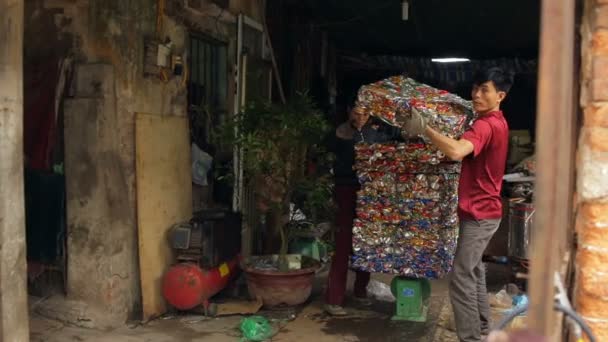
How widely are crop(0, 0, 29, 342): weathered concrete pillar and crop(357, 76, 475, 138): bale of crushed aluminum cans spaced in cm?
243

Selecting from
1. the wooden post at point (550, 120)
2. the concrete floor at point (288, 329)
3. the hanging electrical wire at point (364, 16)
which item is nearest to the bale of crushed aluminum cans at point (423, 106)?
the concrete floor at point (288, 329)

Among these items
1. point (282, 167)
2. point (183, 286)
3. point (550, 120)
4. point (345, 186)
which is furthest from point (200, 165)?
point (550, 120)

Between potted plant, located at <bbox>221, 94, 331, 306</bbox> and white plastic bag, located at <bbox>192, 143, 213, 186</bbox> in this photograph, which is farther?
white plastic bag, located at <bbox>192, 143, 213, 186</bbox>

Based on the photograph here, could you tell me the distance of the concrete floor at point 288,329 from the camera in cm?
480

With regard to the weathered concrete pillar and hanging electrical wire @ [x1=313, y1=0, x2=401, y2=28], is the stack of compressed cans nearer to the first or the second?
the weathered concrete pillar

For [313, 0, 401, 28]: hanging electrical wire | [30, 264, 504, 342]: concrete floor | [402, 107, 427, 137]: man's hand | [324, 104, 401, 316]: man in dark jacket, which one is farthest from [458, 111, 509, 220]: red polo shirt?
[313, 0, 401, 28]: hanging electrical wire

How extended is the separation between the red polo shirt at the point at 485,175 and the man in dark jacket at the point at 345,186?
1.17 metres

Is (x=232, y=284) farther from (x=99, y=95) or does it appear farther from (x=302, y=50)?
(x=302, y=50)

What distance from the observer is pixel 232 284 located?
6.02 meters

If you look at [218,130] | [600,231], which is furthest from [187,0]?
[600,231]

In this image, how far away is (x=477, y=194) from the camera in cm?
393

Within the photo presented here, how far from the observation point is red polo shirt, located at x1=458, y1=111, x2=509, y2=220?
3840mm

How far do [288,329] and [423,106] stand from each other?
7.04ft

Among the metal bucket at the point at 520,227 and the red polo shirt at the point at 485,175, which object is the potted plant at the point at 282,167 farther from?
the metal bucket at the point at 520,227
